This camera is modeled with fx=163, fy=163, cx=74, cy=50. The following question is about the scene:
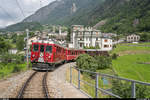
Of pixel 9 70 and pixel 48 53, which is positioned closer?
pixel 48 53

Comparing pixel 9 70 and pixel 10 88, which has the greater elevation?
pixel 10 88

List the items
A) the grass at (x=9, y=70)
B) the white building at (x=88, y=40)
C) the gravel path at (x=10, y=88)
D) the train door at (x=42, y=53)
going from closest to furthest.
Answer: the gravel path at (x=10, y=88) → the grass at (x=9, y=70) → the train door at (x=42, y=53) → the white building at (x=88, y=40)

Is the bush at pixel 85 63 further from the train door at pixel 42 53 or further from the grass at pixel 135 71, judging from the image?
the train door at pixel 42 53

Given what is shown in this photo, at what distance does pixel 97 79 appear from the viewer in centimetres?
721

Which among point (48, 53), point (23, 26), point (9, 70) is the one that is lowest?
point (9, 70)

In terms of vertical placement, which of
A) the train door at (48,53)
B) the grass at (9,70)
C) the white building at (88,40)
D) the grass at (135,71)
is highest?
the white building at (88,40)

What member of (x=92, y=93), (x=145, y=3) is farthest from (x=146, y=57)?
(x=145, y=3)

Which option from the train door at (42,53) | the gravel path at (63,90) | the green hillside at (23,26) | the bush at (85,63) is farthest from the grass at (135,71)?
the gravel path at (63,90)

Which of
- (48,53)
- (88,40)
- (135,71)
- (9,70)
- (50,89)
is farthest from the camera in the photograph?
(88,40)

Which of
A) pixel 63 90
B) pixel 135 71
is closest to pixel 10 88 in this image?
pixel 63 90

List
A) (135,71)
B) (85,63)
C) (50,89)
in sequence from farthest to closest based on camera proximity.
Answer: (135,71) → (85,63) → (50,89)

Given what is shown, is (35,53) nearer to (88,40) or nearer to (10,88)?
(10,88)

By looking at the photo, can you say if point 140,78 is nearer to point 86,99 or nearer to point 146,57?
point 146,57

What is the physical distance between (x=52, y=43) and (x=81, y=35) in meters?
50.9
